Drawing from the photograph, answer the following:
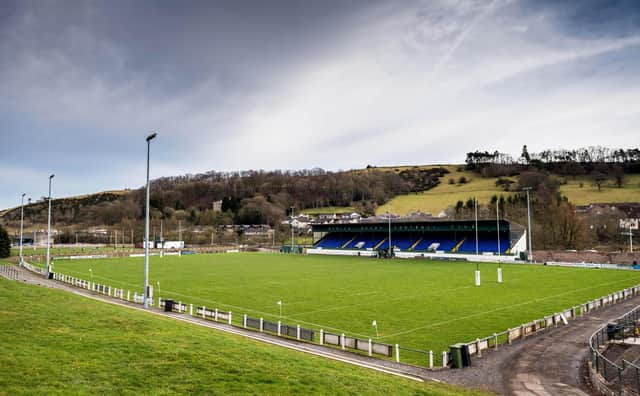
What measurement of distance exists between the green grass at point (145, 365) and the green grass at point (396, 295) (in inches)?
276

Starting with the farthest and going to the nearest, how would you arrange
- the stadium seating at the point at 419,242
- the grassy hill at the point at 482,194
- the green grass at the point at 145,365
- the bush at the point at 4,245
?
the grassy hill at the point at 482,194, the bush at the point at 4,245, the stadium seating at the point at 419,242, the green grass at the point at 145,365

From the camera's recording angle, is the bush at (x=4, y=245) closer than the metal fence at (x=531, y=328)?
No

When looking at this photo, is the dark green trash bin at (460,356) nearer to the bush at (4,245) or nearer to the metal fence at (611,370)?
the metal fence at (611,370)

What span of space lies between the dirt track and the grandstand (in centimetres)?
5206

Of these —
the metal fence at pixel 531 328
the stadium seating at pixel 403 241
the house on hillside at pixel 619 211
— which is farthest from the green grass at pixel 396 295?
the house on hillside at pixel 619 211

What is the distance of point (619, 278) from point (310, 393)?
51281mm

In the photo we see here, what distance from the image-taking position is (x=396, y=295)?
1473 inches

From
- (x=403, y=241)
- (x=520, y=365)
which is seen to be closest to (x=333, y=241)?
(x=403, y=241)

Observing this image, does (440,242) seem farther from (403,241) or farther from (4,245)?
(4,245)

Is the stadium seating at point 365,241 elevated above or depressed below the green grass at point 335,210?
below

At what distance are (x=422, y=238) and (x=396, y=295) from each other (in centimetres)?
5651

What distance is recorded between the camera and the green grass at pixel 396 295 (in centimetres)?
2575

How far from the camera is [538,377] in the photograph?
54.1 feet

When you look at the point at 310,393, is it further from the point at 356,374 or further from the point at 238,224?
the point at 238,224
